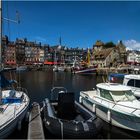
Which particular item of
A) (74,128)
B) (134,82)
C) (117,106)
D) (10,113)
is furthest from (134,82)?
(10,113)

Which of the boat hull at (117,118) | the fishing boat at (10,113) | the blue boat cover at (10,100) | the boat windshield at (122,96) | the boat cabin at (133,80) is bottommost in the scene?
the boat hull at (117,118)

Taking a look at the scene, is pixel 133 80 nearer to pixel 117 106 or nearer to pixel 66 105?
pixel 117 106

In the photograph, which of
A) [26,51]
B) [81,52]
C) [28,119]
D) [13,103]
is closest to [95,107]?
[28,119]

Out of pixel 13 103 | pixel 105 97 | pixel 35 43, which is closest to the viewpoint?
pixel 13 103

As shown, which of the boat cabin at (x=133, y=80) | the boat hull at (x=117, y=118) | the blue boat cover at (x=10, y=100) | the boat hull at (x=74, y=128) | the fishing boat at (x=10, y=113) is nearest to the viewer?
the fishing boat at (x=10, y=113)

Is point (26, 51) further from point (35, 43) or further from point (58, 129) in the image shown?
point (58, 129)

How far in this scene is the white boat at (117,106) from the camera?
1377 centimetres

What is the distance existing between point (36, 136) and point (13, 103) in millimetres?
4067

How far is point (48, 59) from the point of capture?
6368 inches

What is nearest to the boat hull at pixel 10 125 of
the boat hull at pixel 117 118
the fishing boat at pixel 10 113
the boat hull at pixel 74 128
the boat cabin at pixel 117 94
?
the fishing boat at pixel 10 113

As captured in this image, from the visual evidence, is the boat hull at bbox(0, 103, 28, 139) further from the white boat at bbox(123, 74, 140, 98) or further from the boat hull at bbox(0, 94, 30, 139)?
the white boat at bbox(123, 74, 140, 98)

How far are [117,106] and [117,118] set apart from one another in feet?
2.77

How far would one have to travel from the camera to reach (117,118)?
1479cm

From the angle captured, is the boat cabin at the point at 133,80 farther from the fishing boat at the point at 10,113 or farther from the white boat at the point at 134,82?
the fishing boat at the point at 10,113
